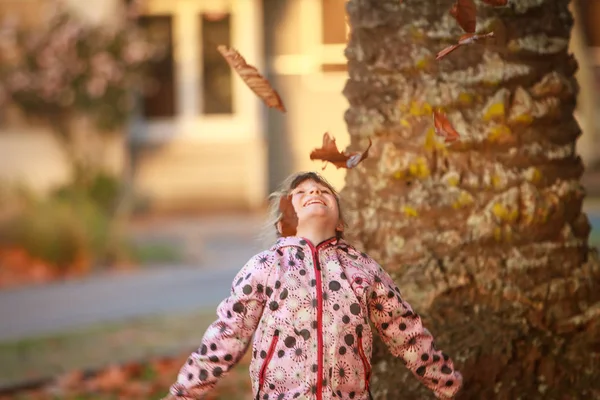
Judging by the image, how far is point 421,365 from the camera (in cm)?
296

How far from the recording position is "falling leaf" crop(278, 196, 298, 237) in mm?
2955

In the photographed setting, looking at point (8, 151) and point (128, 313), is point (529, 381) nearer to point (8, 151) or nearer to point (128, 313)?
point (128, 313)

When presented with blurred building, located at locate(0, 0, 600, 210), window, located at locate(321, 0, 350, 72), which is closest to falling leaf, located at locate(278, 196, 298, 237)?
blurred building, located at locate(0, 0, 600, 210)

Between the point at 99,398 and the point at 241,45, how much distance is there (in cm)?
1088

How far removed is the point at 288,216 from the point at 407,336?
1.55 ft

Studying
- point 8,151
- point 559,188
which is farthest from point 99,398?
point 8,151

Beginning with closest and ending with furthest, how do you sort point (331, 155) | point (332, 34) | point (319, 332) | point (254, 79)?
1. point (319, 332)
2. point (331, 155)
3. point (254, 79)
4. point (332, 34)

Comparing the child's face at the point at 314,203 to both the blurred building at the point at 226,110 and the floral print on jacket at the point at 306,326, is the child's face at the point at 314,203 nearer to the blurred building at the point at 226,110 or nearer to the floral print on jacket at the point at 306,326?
the floral print on jacket at the point at 306,326

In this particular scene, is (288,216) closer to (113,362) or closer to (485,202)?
(485,202)

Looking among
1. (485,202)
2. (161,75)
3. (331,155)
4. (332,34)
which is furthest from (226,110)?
(331,155)

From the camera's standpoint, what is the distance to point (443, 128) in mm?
3492

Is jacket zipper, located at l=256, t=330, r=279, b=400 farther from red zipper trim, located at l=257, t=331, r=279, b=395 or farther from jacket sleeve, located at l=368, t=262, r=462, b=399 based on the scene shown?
jacket sleeve, located at l=368, t=262, r=462, b=399

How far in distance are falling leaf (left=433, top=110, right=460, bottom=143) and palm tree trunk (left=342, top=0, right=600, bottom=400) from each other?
0.53ft

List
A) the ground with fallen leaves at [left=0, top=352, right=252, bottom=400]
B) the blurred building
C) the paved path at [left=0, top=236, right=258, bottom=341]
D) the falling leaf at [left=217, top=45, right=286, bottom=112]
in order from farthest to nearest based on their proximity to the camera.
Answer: the blurred building
the paved path at [left=0, top=236, right=258, bottom=341]
the ground with fallen leaves at [left=0, top=352, right=252, bottom=400]
the falling leaf at [left=217, top=45, right=286, bottom=112]
